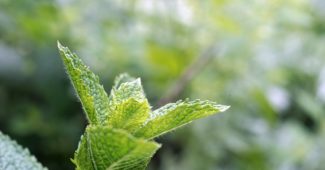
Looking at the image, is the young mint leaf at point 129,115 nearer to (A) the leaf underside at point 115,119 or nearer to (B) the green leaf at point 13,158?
(A) the leaf underside at point 115,119

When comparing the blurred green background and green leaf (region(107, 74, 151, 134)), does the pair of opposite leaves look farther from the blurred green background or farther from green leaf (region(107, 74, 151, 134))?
the blurred green background

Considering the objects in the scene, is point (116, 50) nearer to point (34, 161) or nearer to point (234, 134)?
point (234, 134)

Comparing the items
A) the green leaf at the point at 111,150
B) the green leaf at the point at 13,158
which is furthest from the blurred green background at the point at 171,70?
the green leaf at the point at 111,150

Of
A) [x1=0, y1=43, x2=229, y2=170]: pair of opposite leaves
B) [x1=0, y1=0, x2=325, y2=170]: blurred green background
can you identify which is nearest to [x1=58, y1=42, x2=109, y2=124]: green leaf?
[x1=0, y1=43, x2=229, y2=170]: pair of opposite leaves

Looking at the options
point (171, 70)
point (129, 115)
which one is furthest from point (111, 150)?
point (171, 70)

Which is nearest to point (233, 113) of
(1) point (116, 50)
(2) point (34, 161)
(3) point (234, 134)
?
(3) point (234, 134)

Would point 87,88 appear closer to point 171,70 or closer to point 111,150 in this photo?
point 111,150

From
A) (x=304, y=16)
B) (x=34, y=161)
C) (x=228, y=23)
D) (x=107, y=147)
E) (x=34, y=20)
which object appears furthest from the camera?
(x=304, y=16)
